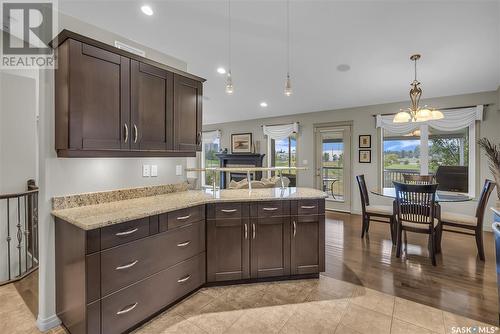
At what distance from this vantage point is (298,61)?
14.2 feet

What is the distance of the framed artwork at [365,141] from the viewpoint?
18.8 ft

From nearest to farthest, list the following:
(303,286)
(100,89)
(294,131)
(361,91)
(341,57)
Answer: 1. (100,89)
2. (303,286)
3. (341,57)
4. (361,91)
5. (294,131)

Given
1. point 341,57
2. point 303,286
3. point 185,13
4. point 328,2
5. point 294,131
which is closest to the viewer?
point 303,286

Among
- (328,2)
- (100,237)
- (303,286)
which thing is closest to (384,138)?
(328,2)

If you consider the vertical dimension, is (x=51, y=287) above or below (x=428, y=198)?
below

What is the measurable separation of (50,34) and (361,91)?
5.12 meters

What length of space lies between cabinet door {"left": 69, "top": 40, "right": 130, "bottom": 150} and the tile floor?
156 centimetres

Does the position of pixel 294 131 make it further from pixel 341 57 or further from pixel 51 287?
pixel 51 287

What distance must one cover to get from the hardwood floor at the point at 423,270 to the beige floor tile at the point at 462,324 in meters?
0.07

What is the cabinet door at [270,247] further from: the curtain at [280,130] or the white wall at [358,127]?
the curtain at [280,130]

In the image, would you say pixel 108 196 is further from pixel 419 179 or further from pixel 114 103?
pixel 419 179

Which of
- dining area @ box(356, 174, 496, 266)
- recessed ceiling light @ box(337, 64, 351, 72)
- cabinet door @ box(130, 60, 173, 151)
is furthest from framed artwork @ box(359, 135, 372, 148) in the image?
cabinet door @ box(130, 60, 173, 151)

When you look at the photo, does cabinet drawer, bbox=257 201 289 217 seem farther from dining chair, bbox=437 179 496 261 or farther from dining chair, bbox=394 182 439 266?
dining chair, bbox=437 179 496 261

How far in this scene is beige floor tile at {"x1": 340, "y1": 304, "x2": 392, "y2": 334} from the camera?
192 centimetres
